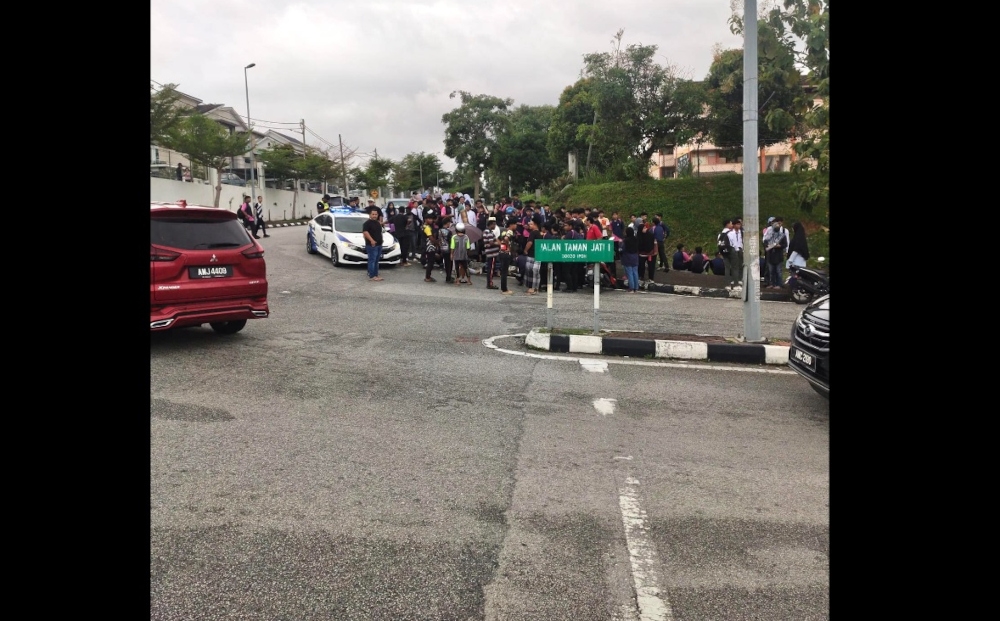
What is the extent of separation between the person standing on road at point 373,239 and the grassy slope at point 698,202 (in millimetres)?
15711

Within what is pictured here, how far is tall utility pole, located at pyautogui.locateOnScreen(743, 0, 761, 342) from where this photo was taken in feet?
30.7

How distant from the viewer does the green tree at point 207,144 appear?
36812 millimetres

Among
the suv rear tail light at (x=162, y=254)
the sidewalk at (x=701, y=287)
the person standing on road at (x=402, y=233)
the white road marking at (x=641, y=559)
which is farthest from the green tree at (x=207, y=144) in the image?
the white road marking at (x=641, y=559)

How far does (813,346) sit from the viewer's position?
631 cm

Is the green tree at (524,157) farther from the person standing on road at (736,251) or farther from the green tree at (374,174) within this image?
the person standing on road at (736,251)

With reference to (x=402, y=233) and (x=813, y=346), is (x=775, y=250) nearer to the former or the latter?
(x=402, y=233)

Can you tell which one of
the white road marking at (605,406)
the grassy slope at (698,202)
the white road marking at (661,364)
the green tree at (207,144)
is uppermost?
the green tree at (207,144)

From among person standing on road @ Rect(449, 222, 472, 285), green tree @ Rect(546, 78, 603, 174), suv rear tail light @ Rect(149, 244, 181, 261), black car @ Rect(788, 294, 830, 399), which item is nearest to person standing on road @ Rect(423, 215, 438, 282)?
person standing on road @ Rect(449, 222, 472, 285)

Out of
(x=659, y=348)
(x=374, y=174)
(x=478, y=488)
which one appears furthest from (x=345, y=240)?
(x=374, y=174)

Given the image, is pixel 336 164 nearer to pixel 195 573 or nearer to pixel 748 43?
pixel 748 43
